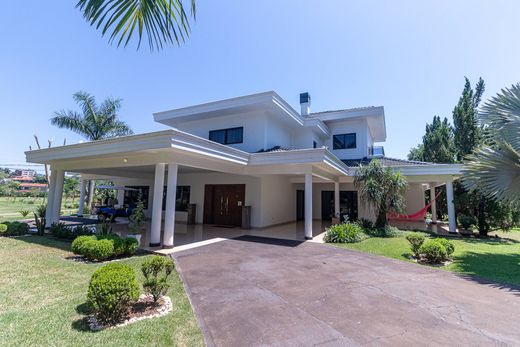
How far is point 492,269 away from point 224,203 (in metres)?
11.7

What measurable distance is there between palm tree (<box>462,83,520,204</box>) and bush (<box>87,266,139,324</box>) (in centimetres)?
942

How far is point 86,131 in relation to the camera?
19.5 meters

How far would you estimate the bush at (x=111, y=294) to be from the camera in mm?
3508

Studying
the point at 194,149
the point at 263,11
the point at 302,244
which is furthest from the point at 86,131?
the point at 263,11

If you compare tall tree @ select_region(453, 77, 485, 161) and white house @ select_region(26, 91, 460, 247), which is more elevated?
tall tree @ select_region(453, 77, 485, 161)

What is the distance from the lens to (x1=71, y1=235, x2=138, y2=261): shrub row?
683cm

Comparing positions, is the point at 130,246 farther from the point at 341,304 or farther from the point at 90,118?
the point at 90,118

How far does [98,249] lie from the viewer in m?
6.79

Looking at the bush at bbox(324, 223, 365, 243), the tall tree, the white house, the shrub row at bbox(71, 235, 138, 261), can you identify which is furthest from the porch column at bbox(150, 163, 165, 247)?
the tall tree

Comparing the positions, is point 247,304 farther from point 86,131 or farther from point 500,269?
point 86,131

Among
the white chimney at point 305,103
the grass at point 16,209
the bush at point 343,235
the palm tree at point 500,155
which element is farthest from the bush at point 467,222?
the grass at point 16,209

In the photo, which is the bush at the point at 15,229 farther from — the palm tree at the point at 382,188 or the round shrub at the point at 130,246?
the palm tree at the point at 382,188

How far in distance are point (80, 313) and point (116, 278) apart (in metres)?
0.95

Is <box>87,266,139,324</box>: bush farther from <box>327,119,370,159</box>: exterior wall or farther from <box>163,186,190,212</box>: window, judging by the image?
<box>327,119,370,159</box>: exterior wall
